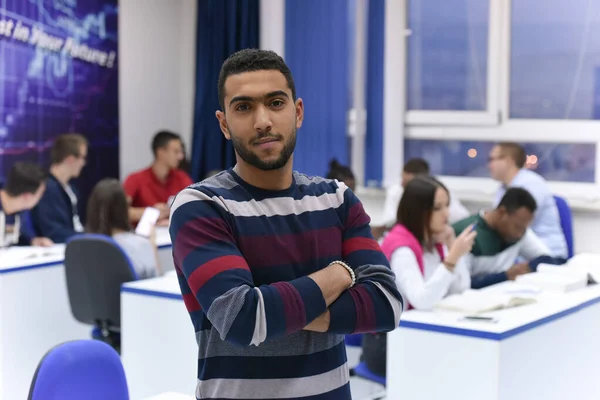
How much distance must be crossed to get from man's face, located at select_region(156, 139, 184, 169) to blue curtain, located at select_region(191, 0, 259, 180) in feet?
2.16

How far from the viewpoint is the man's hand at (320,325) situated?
55.8 inches

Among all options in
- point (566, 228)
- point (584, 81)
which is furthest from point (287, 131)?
point (584, 81)

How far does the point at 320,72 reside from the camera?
255 inches

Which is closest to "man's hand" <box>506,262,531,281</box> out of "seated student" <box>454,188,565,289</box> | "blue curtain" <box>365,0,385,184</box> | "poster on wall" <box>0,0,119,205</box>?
"seated student" <box>454,188,565,289</box>

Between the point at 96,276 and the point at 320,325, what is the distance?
2.66 meters

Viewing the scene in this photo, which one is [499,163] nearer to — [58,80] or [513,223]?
[513,223]

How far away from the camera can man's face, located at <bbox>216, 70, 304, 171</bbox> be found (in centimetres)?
141

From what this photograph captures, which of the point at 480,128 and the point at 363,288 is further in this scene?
the point at 480,128

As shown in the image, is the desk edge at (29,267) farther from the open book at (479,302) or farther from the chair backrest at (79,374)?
the chair backrest at (79,374)

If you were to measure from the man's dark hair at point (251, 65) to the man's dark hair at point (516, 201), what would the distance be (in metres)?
2.87

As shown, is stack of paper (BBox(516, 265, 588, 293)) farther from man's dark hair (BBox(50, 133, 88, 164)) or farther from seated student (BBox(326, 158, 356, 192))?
man's dark hair (BBox(50, 133, 88, 164))

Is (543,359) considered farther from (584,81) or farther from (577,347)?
(584,81)

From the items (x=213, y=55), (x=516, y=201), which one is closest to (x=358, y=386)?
(x=516, y=201)

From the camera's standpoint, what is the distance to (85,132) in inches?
248
